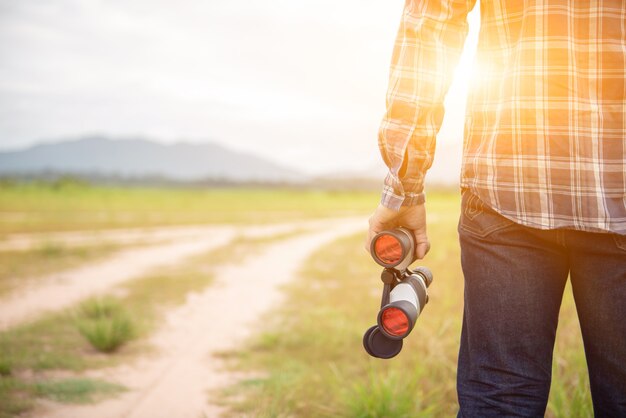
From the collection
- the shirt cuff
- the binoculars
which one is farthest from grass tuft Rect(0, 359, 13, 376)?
the shirt cuff

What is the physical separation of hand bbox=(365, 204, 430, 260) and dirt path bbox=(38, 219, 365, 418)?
1.99 metres

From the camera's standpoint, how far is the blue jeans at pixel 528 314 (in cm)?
157

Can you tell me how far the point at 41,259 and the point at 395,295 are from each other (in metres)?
10.2

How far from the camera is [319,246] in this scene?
14.7 m

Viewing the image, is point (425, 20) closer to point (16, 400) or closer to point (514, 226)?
point (514, 226)

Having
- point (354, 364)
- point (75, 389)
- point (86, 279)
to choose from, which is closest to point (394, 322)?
point (75, 389)

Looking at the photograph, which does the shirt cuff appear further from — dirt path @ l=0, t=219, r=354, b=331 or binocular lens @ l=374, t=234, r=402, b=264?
dirt path @ l=0, t=219, r=354, b=331

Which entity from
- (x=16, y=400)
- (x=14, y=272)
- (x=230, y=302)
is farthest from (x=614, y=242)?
(x=14, y=272)

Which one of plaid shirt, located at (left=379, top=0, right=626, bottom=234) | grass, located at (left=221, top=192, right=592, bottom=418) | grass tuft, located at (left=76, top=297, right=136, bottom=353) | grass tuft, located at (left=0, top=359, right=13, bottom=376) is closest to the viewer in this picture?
plaid shirt, located at (left=379, top=0, right=626, bottom=234)

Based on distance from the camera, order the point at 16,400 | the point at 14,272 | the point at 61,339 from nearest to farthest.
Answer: the point at 16,400 → the point at 61,339 → the point at 14,272

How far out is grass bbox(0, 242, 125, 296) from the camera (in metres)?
8.54

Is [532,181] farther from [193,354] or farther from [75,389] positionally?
[193,354]

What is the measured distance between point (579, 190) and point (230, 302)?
20.8 ft

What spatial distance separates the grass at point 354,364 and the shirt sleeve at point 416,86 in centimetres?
178
